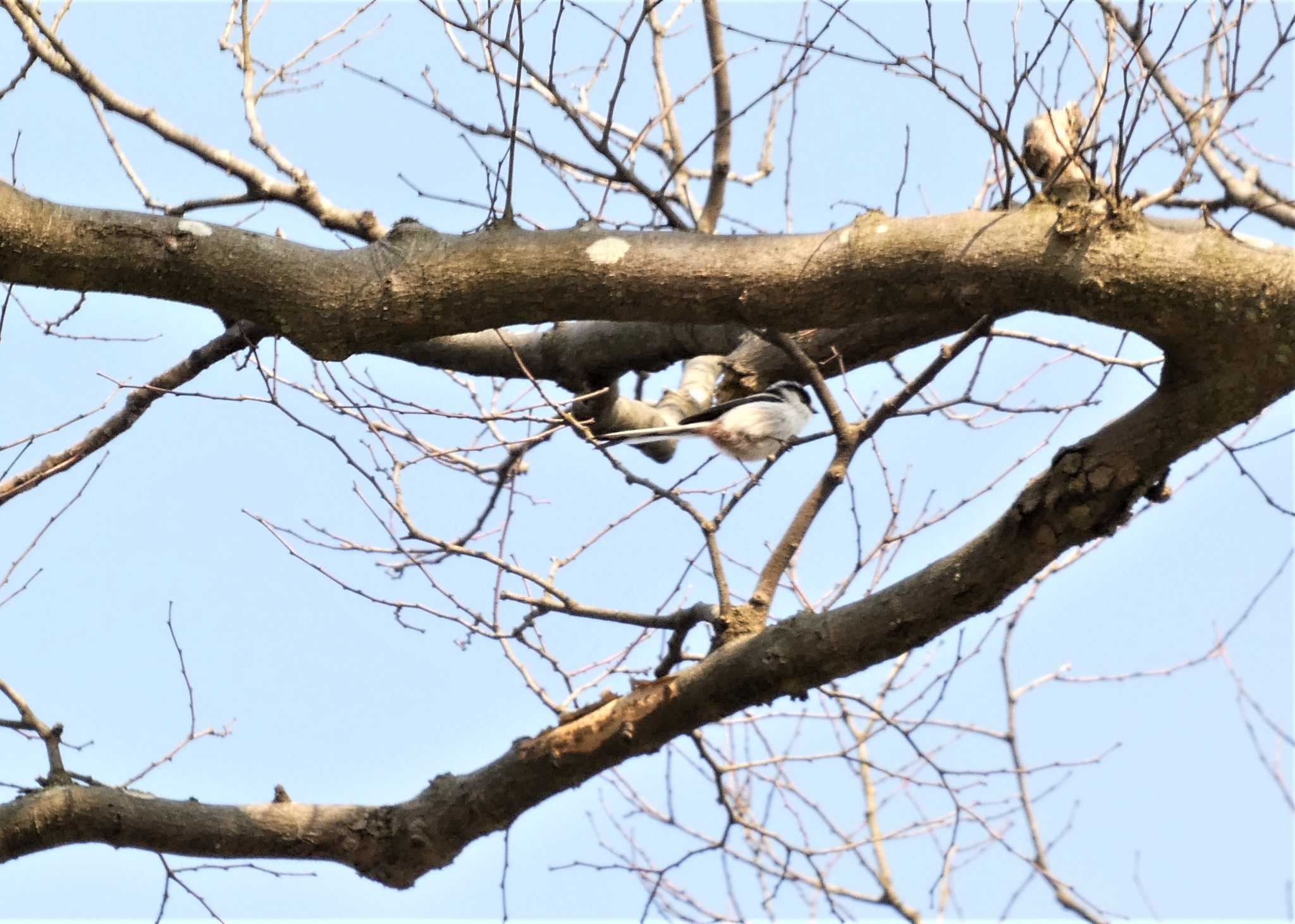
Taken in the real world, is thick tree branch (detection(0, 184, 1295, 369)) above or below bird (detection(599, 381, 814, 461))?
below

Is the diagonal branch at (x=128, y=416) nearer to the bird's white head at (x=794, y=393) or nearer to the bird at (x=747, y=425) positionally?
the bird at (x=747, y=425)

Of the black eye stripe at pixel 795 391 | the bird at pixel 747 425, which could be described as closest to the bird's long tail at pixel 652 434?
the bird at pixel 747 425

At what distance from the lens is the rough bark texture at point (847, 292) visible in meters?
2.23

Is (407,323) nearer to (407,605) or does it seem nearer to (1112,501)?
(407,605)

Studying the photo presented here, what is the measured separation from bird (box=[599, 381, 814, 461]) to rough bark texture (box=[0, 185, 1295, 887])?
137cm

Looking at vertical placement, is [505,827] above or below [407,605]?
below

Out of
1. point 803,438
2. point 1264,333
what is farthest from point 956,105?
point 803,438

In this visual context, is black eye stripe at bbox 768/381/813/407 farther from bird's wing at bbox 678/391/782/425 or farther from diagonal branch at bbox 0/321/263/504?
diagonal branch at bbox 0/321/263/504

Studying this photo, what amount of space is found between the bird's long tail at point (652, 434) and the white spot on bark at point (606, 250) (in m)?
1.60

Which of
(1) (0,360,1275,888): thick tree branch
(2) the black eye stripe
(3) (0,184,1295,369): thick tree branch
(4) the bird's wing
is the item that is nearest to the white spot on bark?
(3) (0,184,1295,369): thick tree branch

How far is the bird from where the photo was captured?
13.6ft

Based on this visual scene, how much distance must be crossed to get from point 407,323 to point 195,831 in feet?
5.04

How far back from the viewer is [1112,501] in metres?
2.38

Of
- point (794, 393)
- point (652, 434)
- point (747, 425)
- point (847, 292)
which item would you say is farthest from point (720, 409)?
point (847, 292)
